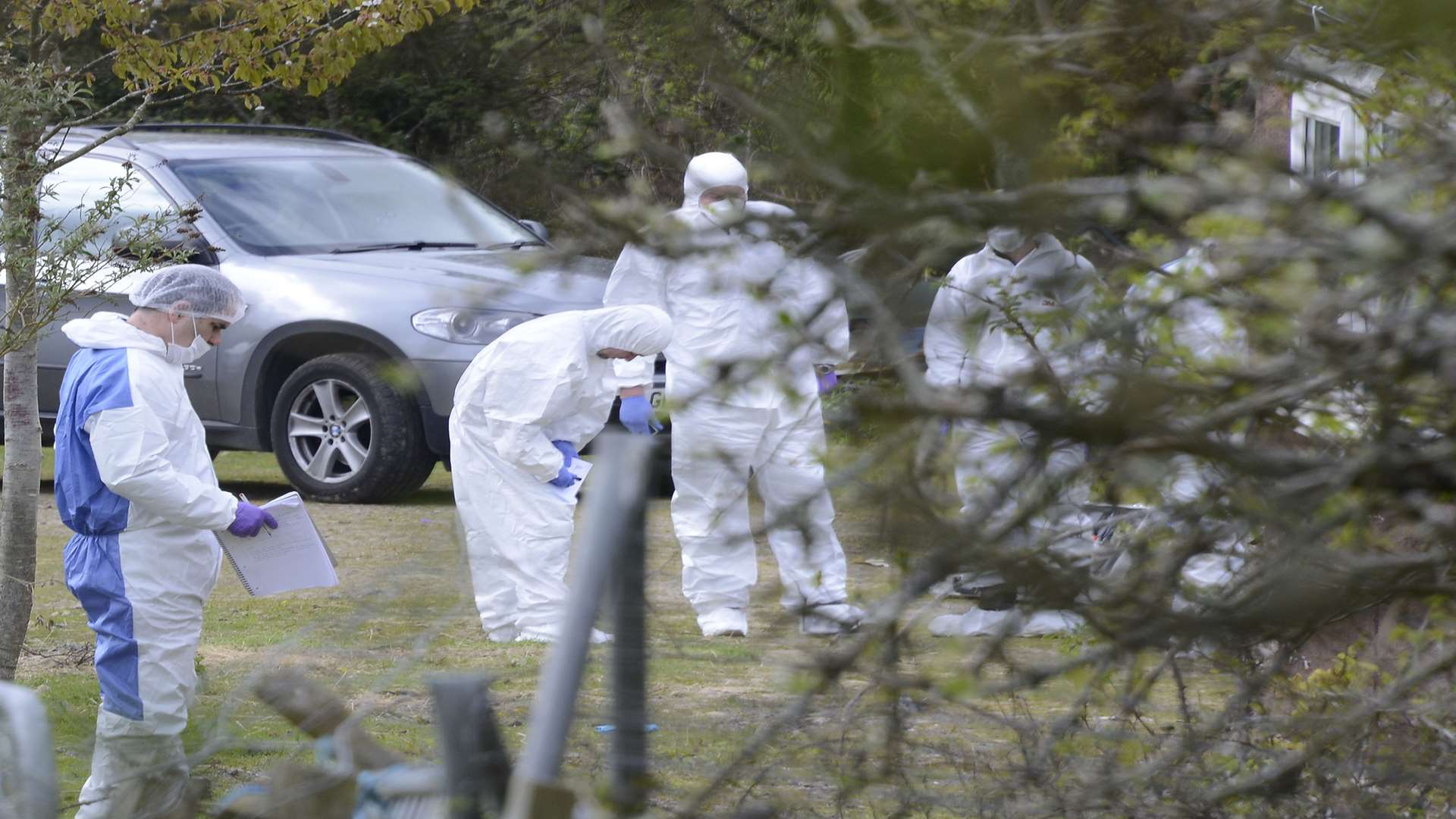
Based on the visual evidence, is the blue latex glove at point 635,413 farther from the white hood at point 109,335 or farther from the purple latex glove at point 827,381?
the purple latex glove at point 827,381

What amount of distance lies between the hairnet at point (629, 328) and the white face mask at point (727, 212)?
16.2ft

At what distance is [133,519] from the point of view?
5.04 meters

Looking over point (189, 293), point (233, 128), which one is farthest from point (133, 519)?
point (233, 128)

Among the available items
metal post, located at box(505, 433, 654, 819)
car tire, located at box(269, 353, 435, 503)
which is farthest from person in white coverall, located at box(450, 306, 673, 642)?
metal post, located at box(505, 433, 654, 819)

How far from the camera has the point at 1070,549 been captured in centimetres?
225

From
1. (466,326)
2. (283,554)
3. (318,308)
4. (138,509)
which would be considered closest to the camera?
(138,509)

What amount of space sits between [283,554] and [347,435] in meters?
4.24

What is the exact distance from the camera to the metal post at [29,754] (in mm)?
2430

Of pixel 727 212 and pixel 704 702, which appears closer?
pixel 727 212

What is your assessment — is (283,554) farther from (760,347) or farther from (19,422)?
(760,347)

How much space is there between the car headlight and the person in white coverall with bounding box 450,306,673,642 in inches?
70.2

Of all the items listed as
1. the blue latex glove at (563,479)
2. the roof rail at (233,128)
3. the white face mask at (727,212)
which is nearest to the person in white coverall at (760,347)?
the white face mask at (727,212)

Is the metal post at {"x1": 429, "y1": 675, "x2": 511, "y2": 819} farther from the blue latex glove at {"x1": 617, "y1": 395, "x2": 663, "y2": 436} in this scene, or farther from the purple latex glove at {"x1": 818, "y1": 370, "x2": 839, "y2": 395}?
the blue latex glove at {"x1": 617, "y1": 395, "x2": 663, "y2": 436}

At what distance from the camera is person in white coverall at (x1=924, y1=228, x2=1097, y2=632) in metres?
1.91
